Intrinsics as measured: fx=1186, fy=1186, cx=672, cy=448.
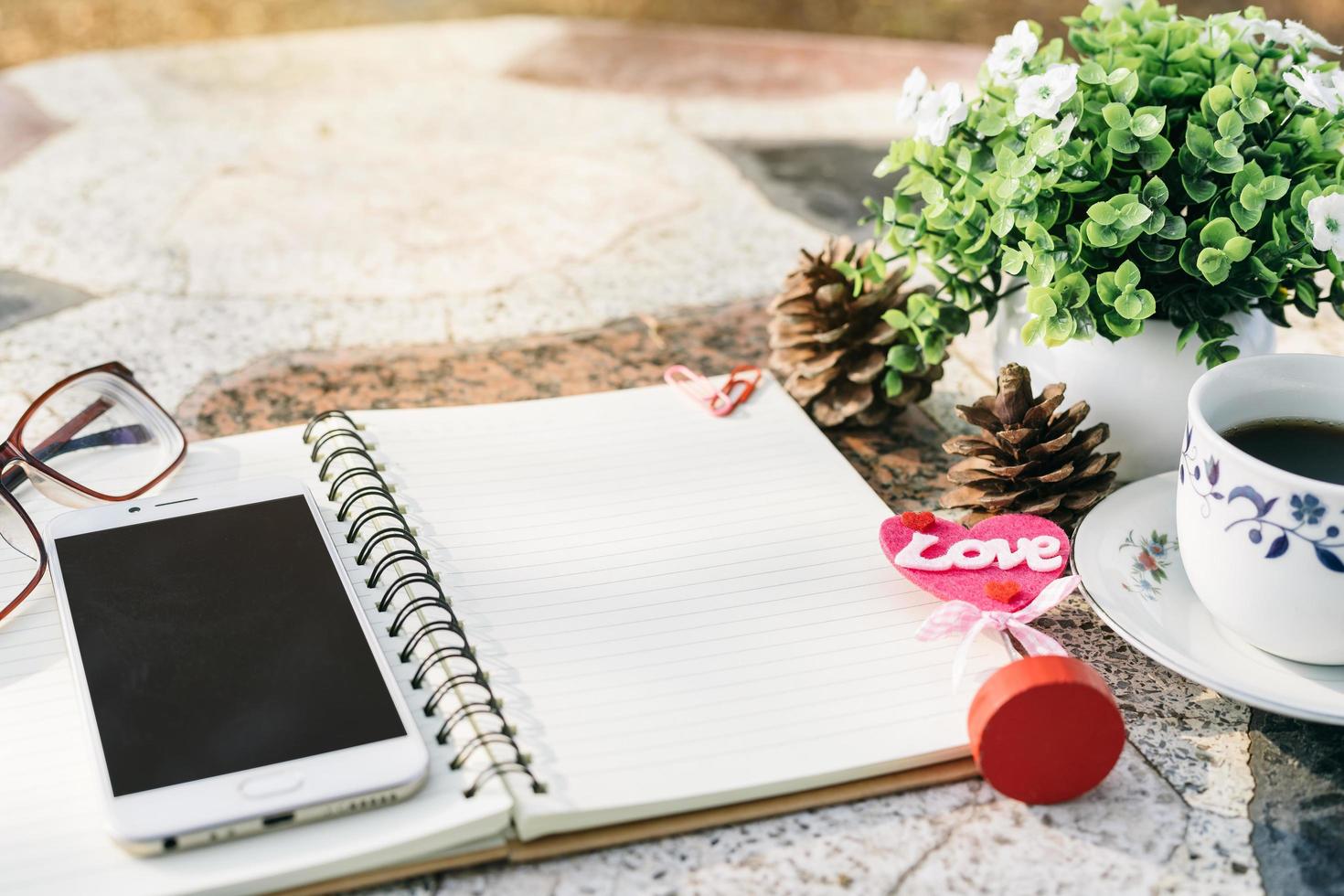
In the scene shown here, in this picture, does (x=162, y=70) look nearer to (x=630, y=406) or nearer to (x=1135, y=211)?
(x=630, y=406)

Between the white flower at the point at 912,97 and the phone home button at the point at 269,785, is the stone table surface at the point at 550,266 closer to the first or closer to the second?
the phone home button at the point at 269,785

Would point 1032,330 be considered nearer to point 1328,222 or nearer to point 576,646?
point 1328,222

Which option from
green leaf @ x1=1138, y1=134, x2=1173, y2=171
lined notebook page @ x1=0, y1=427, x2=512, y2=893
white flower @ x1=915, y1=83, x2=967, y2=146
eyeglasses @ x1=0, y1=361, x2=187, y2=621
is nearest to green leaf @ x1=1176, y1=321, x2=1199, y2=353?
green leaf @ x1=1138, y1=134, x2=1173, y2=171

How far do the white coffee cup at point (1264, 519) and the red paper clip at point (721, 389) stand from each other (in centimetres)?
38

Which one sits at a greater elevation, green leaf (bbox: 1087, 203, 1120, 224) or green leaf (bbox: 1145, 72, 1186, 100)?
green leaf (bbox: 1145, 72, 1186, 100)

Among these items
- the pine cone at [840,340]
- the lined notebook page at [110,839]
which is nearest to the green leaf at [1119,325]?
the pine cone at [840,340]

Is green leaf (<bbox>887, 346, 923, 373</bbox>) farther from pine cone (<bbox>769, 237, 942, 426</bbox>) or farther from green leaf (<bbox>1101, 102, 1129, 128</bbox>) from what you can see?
green leaf (<bbox>1101, 102, 1129, 128</bbox>)

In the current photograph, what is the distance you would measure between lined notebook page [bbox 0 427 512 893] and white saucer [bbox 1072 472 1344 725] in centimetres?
38

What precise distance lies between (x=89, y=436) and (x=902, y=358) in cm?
64

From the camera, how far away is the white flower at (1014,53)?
31.9 inches

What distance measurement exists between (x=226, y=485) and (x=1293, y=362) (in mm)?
716

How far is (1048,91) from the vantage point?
0.76m

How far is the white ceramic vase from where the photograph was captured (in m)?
0.84

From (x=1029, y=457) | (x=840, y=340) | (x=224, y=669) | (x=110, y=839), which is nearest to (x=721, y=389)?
(x=840, y=340)
